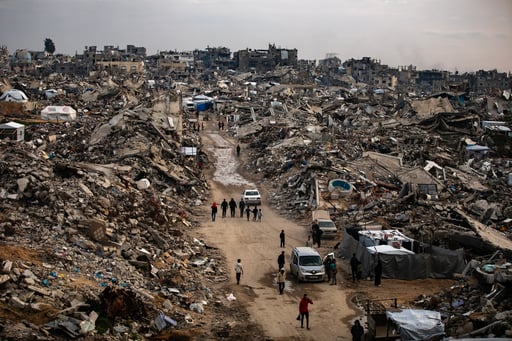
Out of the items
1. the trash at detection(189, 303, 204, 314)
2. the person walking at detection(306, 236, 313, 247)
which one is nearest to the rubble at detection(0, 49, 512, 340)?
the trash at detection(189, 303, 204, 314)

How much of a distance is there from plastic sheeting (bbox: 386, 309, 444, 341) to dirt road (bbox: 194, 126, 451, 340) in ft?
6.46

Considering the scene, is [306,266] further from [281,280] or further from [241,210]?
[241,210]

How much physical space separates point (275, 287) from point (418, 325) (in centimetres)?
568

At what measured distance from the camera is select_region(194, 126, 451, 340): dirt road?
13.2 metres

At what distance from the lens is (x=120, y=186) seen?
2152 cm

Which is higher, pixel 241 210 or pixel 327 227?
pixel 327 227

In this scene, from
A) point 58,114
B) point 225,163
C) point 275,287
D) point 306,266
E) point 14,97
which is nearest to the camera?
point 275,287

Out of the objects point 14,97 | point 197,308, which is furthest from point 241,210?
point 14,97

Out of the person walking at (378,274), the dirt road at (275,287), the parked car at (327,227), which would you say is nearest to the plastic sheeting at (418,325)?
the dirt road at (275,287)

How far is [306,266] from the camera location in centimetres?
1634

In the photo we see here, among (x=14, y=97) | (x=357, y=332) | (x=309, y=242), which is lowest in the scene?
(x=309, y=242)

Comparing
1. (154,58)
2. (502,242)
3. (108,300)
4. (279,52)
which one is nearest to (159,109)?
(502,242)

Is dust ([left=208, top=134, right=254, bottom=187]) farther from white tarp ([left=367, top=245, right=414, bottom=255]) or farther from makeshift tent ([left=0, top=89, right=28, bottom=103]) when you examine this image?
makeshift tent ([left=0, top=89, right=28, bottom=103])

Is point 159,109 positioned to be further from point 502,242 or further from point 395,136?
point 502,242
